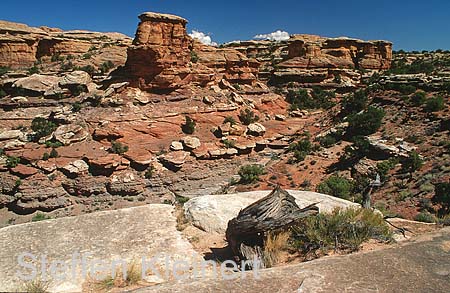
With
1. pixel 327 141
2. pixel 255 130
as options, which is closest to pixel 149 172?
pixel 255 130

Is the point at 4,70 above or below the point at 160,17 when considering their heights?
below

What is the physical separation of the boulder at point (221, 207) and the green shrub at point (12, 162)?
60.3 ft

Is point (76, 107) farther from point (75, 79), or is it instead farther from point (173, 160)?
point (173, 160)

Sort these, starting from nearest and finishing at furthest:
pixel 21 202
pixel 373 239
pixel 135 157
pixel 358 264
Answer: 1. pixel 358 264
2. pixel 373 239
3. pixel 21 202
4. pixel 135 157

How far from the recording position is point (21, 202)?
18.6 meters

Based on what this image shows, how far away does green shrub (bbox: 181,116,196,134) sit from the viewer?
2603cm

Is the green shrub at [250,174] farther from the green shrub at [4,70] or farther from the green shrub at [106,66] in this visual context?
the green shrub at [4,70]

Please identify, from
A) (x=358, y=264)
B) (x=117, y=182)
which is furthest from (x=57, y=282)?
(x=117, y=182)

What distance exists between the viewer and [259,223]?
487 centimetres

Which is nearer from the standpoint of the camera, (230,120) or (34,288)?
(34,288)

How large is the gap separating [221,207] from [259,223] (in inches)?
79.8

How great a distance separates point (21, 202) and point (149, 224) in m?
16.6

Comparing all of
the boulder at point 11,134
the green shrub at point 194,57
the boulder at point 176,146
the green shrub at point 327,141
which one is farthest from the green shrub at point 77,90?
the green shrub at point 327,141

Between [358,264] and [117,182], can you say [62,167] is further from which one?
[358,264]
